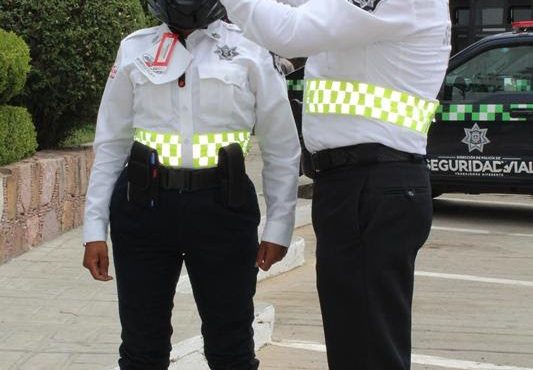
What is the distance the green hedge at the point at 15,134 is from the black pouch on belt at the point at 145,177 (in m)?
3.57

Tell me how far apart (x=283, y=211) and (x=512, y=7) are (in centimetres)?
1697

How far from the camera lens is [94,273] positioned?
3.06 m

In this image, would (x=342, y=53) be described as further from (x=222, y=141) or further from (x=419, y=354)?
(x=419, y=354)

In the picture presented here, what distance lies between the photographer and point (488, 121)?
8.94 meters

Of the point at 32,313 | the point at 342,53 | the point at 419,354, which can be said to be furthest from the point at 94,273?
the point at 419,354

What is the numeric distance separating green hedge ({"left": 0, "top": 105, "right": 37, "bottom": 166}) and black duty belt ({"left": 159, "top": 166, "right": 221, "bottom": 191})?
11.9ft

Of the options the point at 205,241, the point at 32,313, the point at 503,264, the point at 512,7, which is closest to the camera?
the point at 205,241

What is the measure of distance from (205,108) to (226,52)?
0.64 feet

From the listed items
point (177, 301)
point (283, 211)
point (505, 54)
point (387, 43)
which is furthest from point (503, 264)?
point (387, 43)

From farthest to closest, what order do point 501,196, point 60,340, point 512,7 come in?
point 512,7, point 501,196, point 60,340

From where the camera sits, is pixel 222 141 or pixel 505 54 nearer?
pixel 222 141

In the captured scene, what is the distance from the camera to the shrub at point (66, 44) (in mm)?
6695

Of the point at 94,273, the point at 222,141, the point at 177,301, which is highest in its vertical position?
the point at 222,141

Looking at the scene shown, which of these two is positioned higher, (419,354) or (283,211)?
(283,211)
